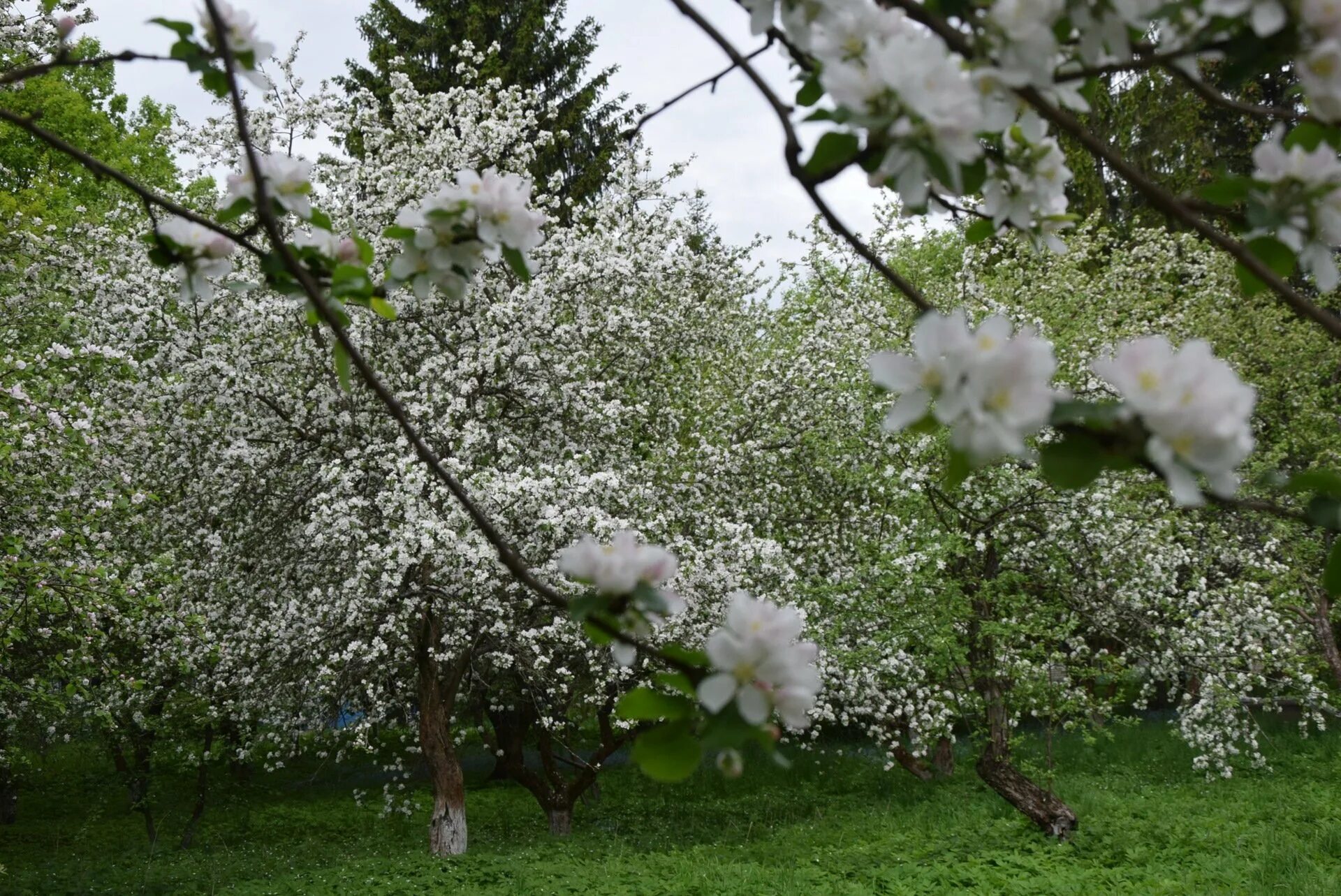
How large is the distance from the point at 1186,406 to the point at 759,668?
1.38ft

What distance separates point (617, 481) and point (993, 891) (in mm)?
3769

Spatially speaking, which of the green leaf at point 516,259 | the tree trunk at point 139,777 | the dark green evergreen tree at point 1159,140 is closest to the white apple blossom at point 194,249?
the green leaf at point 516,259

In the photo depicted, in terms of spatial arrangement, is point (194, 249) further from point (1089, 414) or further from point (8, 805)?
point (8, 805)

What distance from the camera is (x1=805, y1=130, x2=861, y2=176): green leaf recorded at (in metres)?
1.00

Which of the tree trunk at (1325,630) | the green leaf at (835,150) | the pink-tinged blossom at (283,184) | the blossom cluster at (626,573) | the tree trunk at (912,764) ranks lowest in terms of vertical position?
the blossom cluster at (626,573)

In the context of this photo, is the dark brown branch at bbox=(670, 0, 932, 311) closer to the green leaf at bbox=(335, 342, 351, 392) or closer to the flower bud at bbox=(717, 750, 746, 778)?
the flower bud at bbox=(717, 750, 746, 778)

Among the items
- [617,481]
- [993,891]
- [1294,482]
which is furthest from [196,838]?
[1294,482]

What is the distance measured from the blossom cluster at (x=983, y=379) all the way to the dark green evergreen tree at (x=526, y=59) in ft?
54.4

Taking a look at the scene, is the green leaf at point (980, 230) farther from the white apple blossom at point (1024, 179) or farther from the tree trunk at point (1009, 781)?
the tree trunk at point (1009, 781)

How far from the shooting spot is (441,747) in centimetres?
908

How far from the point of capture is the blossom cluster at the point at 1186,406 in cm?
75

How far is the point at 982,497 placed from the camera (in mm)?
8562

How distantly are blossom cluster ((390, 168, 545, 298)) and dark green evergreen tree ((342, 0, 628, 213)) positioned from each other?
15.9 meters

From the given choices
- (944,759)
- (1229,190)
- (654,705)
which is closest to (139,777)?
(944,759)
